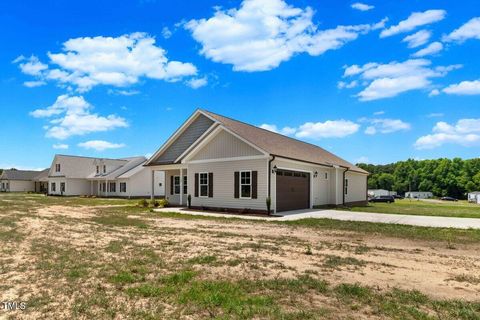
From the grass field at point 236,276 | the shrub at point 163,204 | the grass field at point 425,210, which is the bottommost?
the grass field at point 425,210

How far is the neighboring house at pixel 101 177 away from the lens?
41.4 meters

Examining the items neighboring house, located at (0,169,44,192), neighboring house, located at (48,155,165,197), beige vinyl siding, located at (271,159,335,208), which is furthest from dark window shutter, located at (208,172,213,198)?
neighboring house, located at (0,169,44,192)

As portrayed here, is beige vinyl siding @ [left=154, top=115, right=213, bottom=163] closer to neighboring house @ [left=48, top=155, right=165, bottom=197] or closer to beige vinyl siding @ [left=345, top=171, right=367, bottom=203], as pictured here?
beige vinyl siding @ [left=345, top=171, right=367, bottom=203]

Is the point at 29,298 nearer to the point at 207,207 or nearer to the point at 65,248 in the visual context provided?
the point at 65,248

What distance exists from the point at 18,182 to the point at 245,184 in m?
61.6

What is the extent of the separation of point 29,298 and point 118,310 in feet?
4.71

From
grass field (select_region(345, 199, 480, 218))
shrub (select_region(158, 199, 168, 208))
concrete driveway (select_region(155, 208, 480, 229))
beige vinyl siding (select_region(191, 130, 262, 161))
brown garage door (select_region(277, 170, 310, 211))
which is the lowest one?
grass field (select_region(345, 199, 480, 218))

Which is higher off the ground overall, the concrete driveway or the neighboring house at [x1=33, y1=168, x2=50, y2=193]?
the neighboring house at [x1=33, y1=168, x2=50, y2=193]

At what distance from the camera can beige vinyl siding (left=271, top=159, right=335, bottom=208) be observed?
19547mm

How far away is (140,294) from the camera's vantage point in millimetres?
5043

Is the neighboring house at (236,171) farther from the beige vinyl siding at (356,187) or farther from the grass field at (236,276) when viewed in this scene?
the grass field at (236,276)

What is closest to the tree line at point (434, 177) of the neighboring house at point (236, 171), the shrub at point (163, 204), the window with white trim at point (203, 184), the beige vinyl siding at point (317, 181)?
the beige vinyl siding at point (317, 181)

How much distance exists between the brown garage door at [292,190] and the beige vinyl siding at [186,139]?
A: 6.91 meters

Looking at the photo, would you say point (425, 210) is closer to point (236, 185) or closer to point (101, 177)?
point (236, 185)
